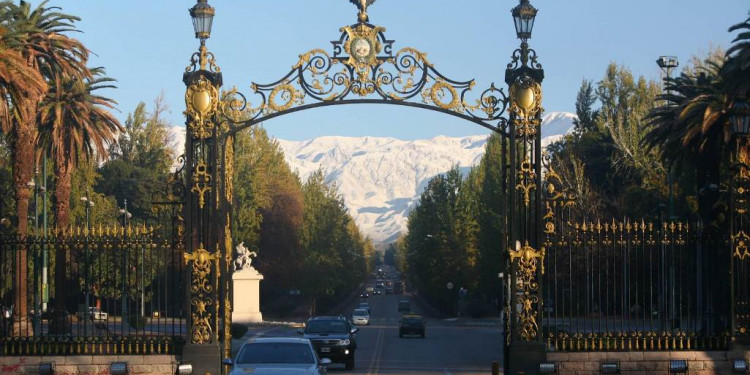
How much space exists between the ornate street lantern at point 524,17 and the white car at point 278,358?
815 cm

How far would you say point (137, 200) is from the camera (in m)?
99.6

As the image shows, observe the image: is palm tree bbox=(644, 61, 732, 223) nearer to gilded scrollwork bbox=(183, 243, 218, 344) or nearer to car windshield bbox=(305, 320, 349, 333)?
car windshield bbox=(305, 320, 349, 333)

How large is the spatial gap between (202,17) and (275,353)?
25.5ft

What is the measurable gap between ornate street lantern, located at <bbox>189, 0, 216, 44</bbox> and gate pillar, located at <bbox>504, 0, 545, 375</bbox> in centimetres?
648

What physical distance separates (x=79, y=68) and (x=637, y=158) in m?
39.9

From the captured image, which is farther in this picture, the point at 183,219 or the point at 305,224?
the point at 305,224

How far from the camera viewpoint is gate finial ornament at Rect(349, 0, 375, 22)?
26547 millimetres

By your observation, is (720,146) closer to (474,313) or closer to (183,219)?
(183,219)

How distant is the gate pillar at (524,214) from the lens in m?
26.2

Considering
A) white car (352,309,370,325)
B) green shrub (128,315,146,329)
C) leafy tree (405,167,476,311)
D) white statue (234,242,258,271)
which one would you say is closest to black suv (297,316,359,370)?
green shrub (128,315,146,329)

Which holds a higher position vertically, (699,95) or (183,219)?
(699,95)

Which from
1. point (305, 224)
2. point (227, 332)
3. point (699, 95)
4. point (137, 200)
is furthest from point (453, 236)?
point (227, 332)

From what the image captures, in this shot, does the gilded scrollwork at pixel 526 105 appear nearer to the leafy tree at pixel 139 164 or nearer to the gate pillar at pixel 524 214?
the gate pillar at pixel 524 214

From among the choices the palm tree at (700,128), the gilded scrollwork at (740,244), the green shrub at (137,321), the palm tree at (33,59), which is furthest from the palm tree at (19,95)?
the palm tree at (700,128)
